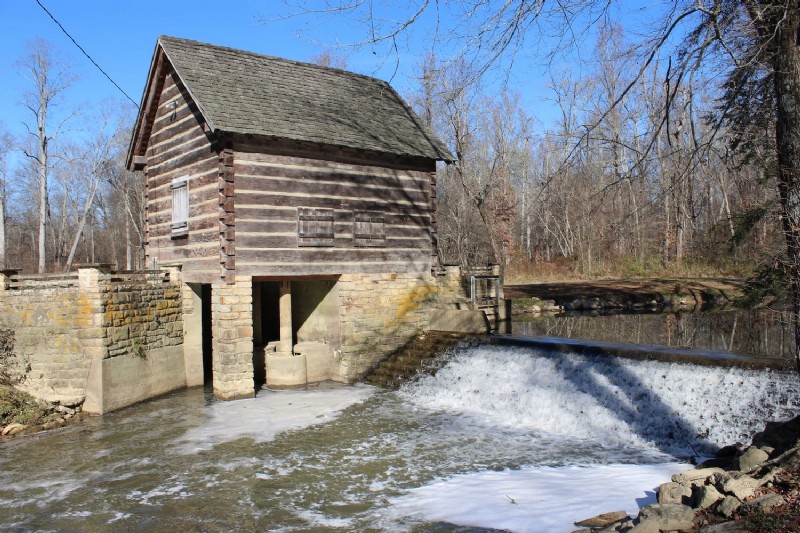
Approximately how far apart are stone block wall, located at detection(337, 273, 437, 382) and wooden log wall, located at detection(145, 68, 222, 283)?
3232 mm

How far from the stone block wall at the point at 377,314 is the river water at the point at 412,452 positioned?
1.97 m

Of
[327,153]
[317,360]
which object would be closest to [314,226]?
[327,153]

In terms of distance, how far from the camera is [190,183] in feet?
48.3

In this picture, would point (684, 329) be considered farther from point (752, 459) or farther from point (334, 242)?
point (752, 459)

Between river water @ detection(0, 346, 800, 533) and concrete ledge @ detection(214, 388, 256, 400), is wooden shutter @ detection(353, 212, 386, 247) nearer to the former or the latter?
river water @ detection(0, 346, 800, 533)

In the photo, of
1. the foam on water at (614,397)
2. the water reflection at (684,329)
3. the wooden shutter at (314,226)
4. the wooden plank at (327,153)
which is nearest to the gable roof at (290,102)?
the wooden plank at (327,153)

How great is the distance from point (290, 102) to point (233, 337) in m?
5.83

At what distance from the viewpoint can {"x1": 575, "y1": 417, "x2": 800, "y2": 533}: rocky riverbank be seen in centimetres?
486

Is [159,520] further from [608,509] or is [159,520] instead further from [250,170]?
[250,170]

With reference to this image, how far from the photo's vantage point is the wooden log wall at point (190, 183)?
45.6ft

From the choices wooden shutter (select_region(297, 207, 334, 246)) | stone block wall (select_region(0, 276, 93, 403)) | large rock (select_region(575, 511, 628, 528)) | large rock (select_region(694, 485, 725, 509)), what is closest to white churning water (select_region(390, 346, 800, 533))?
large rock (select_region(575, 511, 628, 528))

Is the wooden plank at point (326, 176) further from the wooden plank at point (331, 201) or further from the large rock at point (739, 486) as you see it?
the large rock at point (739, 486)

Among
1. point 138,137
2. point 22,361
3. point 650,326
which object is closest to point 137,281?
point 22,361

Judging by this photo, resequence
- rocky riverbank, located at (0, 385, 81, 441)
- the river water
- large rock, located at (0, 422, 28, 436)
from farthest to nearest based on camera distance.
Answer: rocky riverbank, located at (0, 385, 81, 441), large rock, located at (0, 422, 28, 436), the river water
